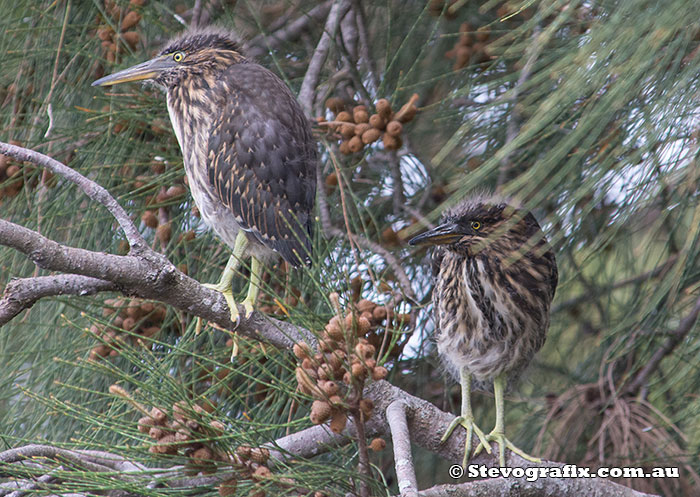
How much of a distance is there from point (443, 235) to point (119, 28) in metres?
0.99

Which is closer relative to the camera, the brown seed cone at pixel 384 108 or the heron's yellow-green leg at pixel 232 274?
the heron's yellow-green leg at pixel 232 274

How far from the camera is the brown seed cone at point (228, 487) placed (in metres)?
1.30

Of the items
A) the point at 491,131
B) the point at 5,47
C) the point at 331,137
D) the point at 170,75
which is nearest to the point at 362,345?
the point at 491,131

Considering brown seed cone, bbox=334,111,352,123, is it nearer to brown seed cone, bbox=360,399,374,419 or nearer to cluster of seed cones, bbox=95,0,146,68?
cluster of seed cones, bbox=95,0,146,68

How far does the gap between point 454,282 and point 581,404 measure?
494 millimetres

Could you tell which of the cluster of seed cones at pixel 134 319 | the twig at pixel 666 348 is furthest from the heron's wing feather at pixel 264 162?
the twig at pixel 666 348

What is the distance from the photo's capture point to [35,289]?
4.01ft

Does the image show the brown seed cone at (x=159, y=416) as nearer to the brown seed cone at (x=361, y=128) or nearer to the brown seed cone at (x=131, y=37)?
the brown seed cone at (x=361, y=128)

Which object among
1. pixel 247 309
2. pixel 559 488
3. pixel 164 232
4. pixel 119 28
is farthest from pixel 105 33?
pixel 559 488

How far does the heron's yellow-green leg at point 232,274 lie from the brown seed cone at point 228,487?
33 cm

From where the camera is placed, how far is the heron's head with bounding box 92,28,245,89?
2.14 metres

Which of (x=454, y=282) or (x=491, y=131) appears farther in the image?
(x=454, y=282)

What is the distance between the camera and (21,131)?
6.91 feet

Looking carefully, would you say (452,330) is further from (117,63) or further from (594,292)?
(117,63)
